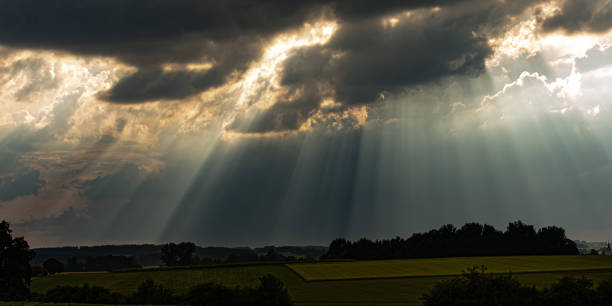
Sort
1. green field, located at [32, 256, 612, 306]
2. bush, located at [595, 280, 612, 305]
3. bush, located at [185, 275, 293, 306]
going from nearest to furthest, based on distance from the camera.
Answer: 1. bush, located at [595, 280, 612, 305]
2. bush, located at [185, 275, 293, 306]
3. green field, located at [32, 256, 612, 306]

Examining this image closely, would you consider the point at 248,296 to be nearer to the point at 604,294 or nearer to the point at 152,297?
the point at 152,297

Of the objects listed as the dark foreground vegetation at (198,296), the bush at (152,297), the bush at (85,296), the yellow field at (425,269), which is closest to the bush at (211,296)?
the dark foreground vegetation at (198,296)

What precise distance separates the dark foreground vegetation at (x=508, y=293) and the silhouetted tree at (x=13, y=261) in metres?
53.5

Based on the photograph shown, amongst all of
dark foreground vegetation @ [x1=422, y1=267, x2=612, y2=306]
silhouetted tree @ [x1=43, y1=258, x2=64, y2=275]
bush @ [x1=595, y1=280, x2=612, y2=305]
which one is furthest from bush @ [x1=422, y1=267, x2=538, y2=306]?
silhouetted tree @ [x1=43, y1=258, x2=64, y2=275]

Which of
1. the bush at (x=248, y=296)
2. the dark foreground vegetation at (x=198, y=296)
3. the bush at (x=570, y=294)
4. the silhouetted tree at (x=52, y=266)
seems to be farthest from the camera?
the silhouetted tree at (x=52, y=266)

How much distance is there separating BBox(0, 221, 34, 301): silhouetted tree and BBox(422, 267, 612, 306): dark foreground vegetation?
175 ft

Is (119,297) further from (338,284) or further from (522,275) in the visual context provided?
(522,275)

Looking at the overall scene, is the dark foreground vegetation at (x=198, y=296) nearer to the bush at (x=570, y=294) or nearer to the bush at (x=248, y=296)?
the bush at (x=248, y=296)

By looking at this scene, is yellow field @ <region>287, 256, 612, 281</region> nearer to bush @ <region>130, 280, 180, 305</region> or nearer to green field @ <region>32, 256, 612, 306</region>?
green field @ <region>32, 256, 612, 306</region>

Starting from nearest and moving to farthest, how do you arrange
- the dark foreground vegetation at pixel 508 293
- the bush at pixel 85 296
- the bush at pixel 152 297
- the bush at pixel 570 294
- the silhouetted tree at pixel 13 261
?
1. the dark foreground vegetation at pixel 508 293
2. the bush at pixel 570 294
3. the bush at pixel 85 296
4. the bush at pixel 152 297
5. the silhouetted tree at pixel 13 261

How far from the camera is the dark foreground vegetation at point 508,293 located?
46500mm

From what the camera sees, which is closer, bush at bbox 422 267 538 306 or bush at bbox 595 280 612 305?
bush at bbox 422 267 538 306

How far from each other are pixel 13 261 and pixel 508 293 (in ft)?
203

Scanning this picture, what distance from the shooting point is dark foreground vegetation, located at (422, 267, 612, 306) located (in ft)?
153
